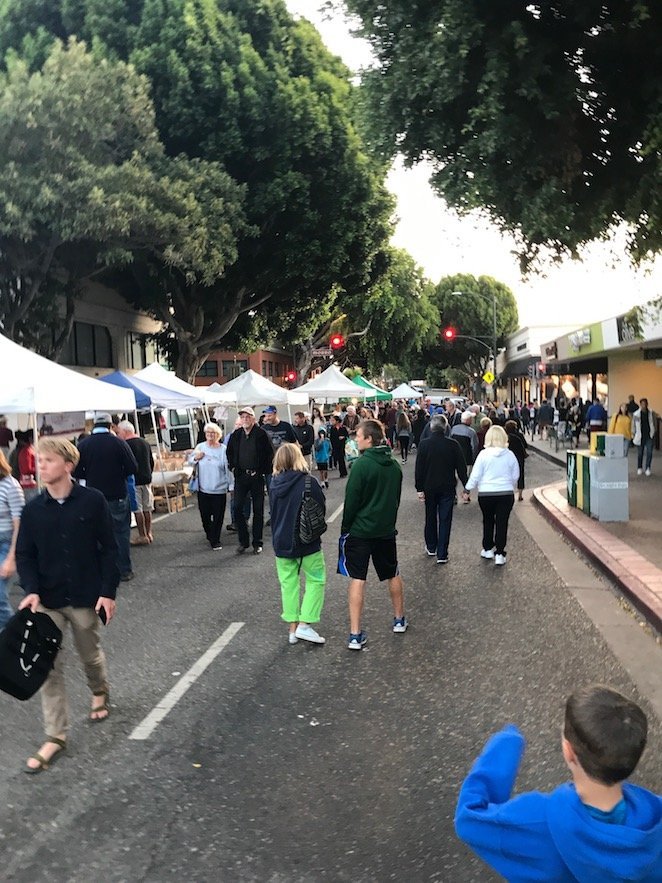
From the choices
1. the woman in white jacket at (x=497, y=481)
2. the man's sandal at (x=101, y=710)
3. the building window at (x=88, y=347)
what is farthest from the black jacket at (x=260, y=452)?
the building window at (x=88, y=347)

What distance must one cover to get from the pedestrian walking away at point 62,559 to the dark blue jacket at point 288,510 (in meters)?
1.86

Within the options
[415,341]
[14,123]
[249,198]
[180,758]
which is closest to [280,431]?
[180,758]

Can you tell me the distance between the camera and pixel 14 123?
1616 cm

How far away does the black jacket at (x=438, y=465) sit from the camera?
9.36 meters

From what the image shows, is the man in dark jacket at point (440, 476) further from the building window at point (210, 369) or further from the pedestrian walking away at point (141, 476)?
the building window at point (210, 369)

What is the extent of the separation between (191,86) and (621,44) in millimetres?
16764

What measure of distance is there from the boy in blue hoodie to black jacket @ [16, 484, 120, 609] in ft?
10.2

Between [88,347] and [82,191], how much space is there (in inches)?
479

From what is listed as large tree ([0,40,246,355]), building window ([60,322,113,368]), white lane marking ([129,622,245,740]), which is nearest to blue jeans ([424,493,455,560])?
white lane marking ([129,622,245,740])

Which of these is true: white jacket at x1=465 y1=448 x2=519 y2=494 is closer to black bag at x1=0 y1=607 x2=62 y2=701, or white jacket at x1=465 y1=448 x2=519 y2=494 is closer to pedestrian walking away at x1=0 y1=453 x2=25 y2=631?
pedestrian walking away at x1=0 y1=453 x2=25 y2=631

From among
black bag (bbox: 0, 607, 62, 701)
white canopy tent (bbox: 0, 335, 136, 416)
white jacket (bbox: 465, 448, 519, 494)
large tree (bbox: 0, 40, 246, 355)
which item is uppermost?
large tree (bbox: 0, 40, 246, 355)

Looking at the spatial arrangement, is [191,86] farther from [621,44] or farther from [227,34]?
[621,44]

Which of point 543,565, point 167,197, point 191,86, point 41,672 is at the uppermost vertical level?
point 191,86

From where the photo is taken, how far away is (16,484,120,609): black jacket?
4398 millimetres
